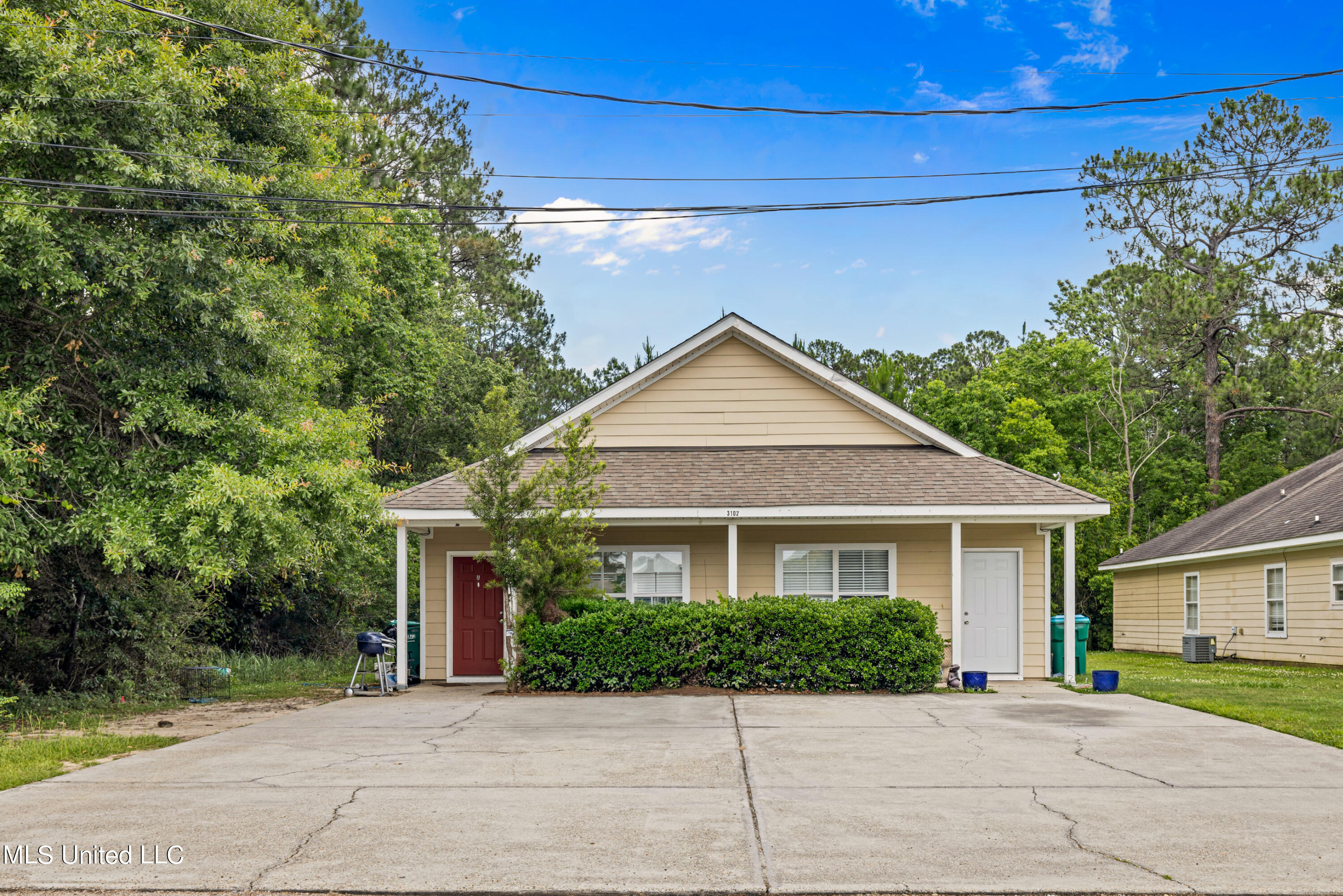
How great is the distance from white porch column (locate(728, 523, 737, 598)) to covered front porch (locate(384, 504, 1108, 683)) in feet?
2.88

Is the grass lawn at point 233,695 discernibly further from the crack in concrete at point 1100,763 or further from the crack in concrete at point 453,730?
the crack in concrete at point 1100,763

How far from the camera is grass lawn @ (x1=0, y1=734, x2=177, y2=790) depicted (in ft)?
25.5

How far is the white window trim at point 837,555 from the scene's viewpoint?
1589 centimetres

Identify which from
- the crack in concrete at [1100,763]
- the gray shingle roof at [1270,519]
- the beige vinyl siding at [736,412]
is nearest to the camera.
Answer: the crack in concrete at [1100,763]

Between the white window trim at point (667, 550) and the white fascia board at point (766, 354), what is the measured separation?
225cm

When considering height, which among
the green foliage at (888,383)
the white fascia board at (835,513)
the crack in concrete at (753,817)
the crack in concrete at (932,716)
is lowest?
the crack in concrete at (932,716)

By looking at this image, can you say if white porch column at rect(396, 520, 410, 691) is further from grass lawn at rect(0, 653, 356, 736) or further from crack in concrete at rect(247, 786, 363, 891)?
crack in concrete at rect(247, 786, 363, 891)

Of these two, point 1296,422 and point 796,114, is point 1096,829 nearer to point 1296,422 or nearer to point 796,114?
point 796,114

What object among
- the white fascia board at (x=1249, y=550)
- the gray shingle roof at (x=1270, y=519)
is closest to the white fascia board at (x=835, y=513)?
the white fascia board at (x=1249, y=550)

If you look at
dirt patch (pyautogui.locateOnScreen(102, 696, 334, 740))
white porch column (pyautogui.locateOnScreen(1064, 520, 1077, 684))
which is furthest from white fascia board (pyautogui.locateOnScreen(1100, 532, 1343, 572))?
dirt patch (pyautogui.locateOnScreen(102, 696, 334, 740))

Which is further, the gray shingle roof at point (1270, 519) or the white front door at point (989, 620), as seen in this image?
the gray shingle roof at point (1270, 519)

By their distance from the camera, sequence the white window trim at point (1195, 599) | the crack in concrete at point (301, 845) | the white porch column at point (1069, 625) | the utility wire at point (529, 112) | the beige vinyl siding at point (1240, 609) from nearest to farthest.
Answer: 1. the crack in concrete at point (301, 845)
2. the utility wire at point (529, 112)
3. the white porch column at point (1069, 625)
4. the beige vinyl siding at point (1240, 609)
5. the white window trim at point (1195, 599)

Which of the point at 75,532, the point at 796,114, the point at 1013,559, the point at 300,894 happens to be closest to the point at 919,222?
the point at 1013,559

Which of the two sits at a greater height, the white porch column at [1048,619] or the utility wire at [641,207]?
the utility wire at [641,207]
